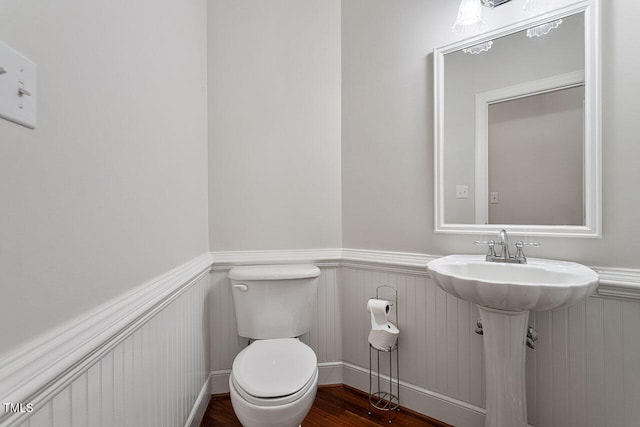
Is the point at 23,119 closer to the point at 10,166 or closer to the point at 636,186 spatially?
the point at 10,166

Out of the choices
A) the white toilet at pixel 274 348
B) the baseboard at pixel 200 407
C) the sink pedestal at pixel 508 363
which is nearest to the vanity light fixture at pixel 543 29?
the sink pedestal at pixel 508 363

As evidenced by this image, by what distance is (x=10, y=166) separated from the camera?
1.63ft

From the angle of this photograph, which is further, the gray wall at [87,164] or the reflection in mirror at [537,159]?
the reflection in mirror at [537,159]

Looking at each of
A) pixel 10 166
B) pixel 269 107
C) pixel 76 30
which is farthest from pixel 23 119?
pixel 269 107

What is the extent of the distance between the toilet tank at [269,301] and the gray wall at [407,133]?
0.49 metres

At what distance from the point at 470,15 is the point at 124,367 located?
198 cm

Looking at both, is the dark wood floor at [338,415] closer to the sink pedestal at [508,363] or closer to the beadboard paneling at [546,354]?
the beadboard paneling at [546,354]

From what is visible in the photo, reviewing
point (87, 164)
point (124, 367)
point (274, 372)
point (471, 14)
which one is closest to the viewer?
point (87, 164)

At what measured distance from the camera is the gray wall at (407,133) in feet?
3.79

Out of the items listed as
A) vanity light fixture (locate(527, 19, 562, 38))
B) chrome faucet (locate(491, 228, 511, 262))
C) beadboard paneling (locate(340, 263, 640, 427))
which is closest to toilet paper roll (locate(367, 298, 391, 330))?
beadboard paneling (locate(340, 263, 640, 427))

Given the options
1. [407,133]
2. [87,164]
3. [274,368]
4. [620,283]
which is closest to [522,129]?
[407,133]

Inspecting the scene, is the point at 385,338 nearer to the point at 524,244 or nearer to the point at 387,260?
the point at 387,260

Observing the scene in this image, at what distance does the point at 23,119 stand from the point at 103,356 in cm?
55

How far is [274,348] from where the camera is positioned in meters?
1.37
